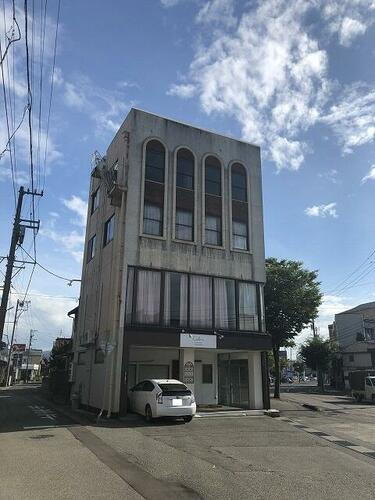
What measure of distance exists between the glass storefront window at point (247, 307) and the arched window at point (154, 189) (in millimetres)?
5211

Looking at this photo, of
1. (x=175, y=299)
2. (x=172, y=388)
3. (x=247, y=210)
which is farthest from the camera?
(x=247, y=210)

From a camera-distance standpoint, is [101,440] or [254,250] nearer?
[101,440]

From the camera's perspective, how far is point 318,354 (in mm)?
52812

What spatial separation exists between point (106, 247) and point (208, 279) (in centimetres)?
550

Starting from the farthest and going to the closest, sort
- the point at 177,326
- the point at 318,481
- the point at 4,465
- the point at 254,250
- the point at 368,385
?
the point at 368,385 < the point at 254,250 < the point at 177,326 < the point at 4,465 < the point at 318,481

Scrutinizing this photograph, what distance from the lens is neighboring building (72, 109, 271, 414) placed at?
1970 cm

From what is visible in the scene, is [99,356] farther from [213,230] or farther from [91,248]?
[213,230]

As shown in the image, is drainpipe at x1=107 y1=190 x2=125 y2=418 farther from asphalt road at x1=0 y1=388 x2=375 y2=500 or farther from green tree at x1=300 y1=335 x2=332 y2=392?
green tree at x1=300 y1=335 x2=332 y2=392

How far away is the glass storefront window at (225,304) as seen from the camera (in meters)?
21.6

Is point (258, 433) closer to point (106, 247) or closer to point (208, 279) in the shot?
point (208, 279)

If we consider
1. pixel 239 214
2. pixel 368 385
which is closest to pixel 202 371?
pixel 239 214

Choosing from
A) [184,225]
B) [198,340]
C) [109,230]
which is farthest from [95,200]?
[198,340]

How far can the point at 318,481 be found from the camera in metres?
7.90

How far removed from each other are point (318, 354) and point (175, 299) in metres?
37.4
